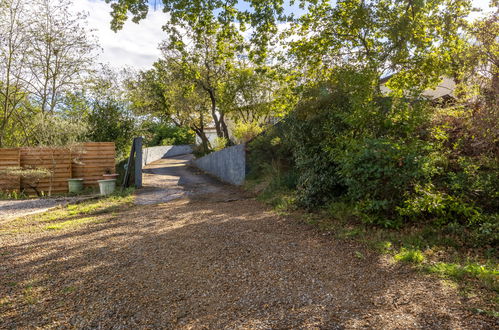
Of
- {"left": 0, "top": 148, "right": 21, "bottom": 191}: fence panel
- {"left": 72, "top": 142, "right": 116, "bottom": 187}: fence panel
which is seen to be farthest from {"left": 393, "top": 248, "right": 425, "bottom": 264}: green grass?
{"left": 0, "top": 148, "right": 21, "bottom": 191}: fence panel

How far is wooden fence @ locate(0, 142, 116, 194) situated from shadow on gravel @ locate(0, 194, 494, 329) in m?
6.41

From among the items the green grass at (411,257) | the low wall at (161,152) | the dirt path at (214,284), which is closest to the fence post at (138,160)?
the dirt path at (214,284)

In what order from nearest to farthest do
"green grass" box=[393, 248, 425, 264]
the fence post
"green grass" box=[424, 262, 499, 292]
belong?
"green grass" box=[424, 262, 499, 292] → "green grass" box=[393, 248, 425, 264] → the fence post

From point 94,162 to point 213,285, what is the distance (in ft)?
32.1

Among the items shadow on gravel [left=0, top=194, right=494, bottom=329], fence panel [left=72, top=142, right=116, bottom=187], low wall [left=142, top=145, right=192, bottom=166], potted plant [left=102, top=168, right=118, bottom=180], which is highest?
low wall [left=142, top=145, right=192, bottom=166]

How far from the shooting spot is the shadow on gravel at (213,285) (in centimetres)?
221

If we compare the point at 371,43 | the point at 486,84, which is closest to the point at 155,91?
the point at 371,43

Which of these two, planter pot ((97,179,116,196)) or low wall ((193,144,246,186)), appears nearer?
planter pot ((97,179,116,196))

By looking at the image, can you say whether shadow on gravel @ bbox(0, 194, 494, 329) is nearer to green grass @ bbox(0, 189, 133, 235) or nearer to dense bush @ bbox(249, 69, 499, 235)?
green grass @ bbox(0, 189, 133, 235)

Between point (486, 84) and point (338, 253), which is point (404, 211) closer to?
point (338, 253)

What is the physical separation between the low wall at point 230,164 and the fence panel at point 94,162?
454cm

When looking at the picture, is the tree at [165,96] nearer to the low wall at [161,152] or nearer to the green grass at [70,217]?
the low wall at [161,152]

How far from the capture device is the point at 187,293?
267 cm

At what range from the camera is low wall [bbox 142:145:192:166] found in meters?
21.5
